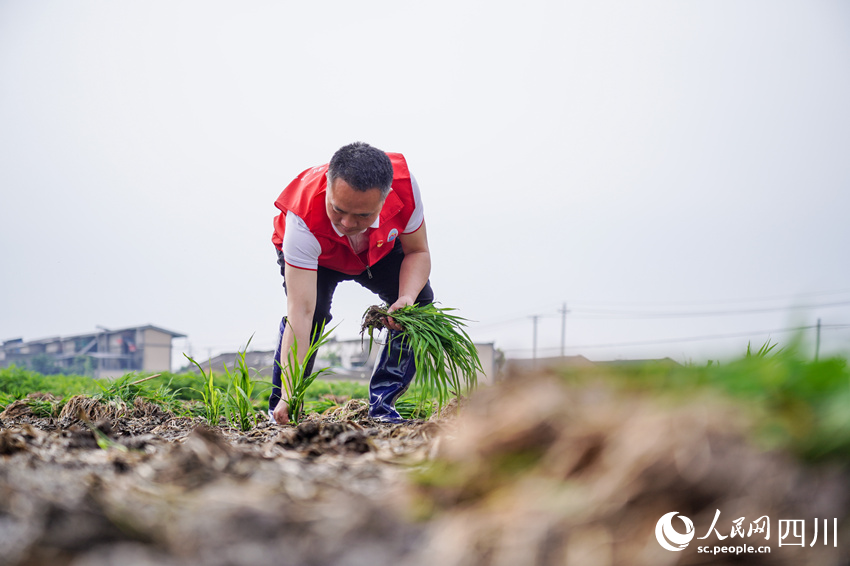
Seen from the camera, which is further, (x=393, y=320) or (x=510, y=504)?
(x=393, y=320)

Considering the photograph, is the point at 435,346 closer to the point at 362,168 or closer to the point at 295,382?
the point at 295,382

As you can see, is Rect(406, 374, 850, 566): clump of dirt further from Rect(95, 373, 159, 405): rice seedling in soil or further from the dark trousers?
Rect(95, 373, 159, 405): rice seedling in soil

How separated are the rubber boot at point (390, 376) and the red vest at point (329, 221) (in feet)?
2.02

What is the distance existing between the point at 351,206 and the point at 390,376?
123 centimetres

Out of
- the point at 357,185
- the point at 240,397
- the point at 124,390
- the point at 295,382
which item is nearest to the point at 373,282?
the point at 357,185

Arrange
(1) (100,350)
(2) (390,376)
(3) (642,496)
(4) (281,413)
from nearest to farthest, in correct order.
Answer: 1. (3) (642,496)
2. (4) (281,413)
3. (2) (390,376)
4. (1) (100,350)

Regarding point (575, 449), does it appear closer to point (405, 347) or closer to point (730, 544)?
point (730, 544)

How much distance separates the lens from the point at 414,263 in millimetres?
3900

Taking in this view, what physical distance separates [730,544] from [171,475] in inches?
38.6

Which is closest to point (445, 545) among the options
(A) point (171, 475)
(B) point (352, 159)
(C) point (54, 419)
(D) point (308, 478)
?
(D) point (308, 478)

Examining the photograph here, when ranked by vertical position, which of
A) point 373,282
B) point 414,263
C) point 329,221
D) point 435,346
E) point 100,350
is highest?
point 329,221

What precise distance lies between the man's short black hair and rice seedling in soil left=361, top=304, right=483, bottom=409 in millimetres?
722

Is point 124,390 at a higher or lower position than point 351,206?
lower

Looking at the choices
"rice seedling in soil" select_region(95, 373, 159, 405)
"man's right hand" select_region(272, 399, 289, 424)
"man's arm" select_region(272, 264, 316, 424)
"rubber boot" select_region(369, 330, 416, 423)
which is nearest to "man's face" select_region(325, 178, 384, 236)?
"man's arm" select_region(272, 264, 316, 424)
